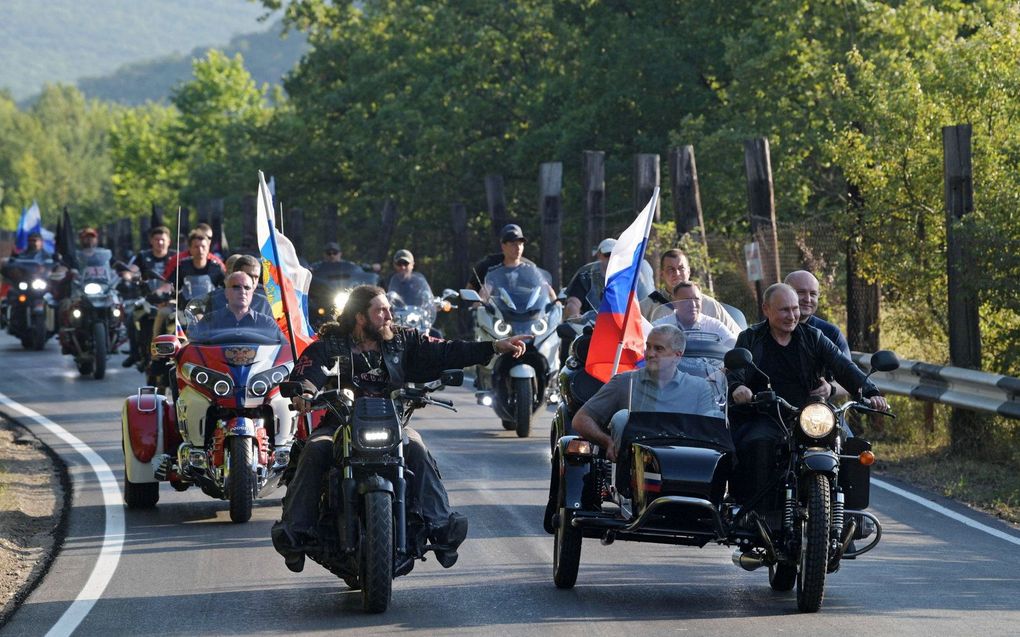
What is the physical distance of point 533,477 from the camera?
1437 centimetres

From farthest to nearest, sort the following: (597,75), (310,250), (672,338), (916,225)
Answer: (310,250), (597,75), (916,225), (672,338)

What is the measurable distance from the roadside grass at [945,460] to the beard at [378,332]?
5051mm

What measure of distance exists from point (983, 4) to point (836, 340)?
84.2 feet

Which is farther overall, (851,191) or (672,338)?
(851,191)

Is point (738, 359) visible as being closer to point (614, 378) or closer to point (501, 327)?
point (614, 378)

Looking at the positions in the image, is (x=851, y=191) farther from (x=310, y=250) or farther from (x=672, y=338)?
(x=310, y=250)

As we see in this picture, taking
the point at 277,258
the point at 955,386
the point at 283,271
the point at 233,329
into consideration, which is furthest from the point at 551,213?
the point at 277,258

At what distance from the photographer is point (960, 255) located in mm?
15883

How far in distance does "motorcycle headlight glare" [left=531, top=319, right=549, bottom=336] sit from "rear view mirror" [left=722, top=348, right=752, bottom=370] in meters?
8.71

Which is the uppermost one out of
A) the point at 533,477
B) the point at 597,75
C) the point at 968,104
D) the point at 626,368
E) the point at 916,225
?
the point at 597,75

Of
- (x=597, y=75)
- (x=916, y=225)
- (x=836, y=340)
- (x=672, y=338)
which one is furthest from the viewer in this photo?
(x=597, y=75)

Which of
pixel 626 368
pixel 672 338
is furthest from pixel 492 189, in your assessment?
pixel 672 338

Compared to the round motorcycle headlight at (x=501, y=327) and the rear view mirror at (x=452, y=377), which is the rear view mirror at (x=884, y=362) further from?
the round motorcycle headlight at (x=501, y=327)

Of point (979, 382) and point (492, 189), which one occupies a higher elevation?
point (492, 189)
